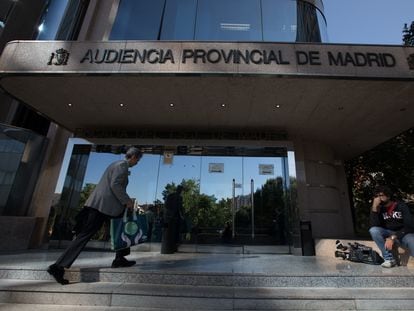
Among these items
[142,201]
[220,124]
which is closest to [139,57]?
[220,124]

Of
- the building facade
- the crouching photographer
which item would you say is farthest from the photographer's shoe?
the building facade

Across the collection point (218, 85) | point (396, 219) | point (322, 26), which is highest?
point (322, 26)

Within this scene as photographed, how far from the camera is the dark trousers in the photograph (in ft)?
12.6

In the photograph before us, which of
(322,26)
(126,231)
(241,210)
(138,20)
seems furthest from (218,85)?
(322,26)

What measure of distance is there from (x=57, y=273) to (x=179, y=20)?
876 cm

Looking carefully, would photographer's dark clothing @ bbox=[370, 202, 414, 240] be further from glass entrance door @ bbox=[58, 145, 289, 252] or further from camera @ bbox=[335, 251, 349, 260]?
glass entrance door @ bbox=[58, 145, 289, 252]

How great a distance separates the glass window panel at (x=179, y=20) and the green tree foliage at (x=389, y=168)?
10.9m

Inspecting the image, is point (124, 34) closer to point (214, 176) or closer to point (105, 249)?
point (214, 176)

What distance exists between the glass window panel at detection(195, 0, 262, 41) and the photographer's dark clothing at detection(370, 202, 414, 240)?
6537 millimetres

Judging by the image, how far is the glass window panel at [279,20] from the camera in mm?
9062

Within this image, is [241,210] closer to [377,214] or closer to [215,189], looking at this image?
[215,189]

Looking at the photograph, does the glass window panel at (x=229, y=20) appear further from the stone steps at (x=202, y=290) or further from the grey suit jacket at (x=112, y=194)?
the stone steps at (x=202, y=290)

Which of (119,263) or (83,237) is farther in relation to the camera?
(119,263)

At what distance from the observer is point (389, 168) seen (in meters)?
13.4
